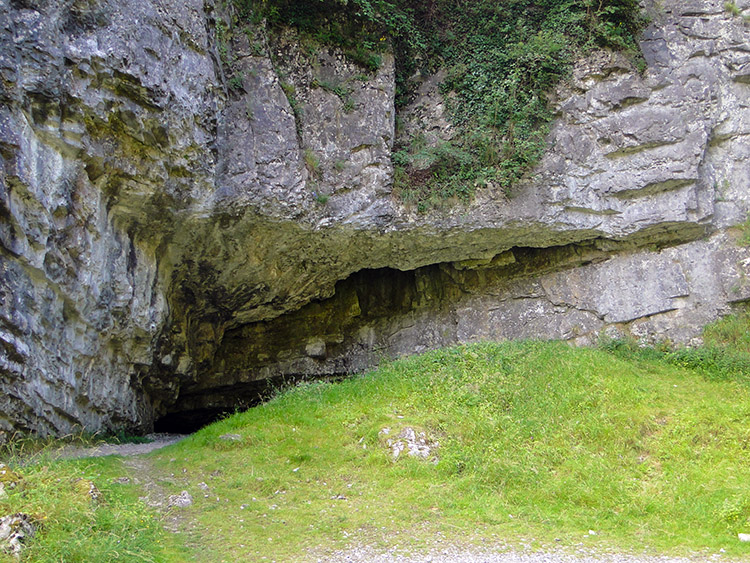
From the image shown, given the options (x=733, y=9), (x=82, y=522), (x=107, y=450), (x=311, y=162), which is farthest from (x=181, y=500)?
(x=733, y=9)

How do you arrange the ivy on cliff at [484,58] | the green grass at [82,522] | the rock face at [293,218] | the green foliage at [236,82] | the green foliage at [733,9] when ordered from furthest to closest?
the green foliage at [733,9]
the ivy on cliff at [484,58]
the green foliage at [236,82]
the rock face at [293,218]
the green grass at [82,522]

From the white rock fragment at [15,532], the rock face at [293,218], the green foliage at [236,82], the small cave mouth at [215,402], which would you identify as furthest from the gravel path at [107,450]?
the green foliage at [236,82]

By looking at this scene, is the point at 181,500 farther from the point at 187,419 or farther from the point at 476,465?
the point at 187,419

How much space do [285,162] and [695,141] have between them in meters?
Result: 7.39

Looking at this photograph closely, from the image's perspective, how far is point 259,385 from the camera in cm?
1341

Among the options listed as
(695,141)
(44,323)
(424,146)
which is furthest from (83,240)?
(695,141)

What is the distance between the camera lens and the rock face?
7.17 metres

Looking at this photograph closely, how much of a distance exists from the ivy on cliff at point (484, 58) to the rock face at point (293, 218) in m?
0.34

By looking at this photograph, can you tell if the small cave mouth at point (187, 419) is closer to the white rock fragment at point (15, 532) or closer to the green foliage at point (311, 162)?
the green foliage at point (311, 162)

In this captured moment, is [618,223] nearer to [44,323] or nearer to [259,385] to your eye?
[259,385]

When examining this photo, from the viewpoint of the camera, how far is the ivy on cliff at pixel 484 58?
34.8ft

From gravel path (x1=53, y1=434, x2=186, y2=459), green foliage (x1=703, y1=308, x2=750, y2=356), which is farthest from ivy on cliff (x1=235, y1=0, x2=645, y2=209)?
gravel path (x1=53, y1=434, x2=186, y2=459)

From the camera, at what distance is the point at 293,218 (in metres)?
9.78

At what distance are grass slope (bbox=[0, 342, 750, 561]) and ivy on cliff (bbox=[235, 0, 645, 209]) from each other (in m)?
3.47
